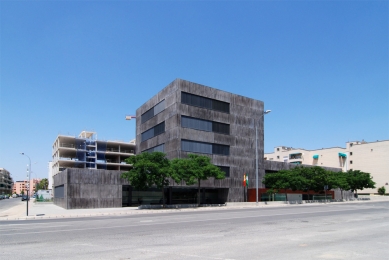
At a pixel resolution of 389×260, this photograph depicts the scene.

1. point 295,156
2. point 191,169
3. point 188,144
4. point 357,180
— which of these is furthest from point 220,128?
point 295,156

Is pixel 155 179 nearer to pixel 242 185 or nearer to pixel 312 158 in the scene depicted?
pixel 242 185

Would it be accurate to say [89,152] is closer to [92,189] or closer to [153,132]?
[153,132]

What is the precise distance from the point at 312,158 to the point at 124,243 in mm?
118180

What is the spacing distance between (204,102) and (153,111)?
33.0 feet

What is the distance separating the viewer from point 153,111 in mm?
59750

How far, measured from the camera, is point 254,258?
411 inches

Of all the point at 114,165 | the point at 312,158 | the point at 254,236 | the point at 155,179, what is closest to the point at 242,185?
the point at 155,179

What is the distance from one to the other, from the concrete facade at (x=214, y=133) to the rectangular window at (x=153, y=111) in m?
0.50

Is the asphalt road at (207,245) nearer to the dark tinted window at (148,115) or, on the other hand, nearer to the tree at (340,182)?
the dark tinted window at (148,115)

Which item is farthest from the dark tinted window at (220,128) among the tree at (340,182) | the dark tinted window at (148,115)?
the tree at (340,182)

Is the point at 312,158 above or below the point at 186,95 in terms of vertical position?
below

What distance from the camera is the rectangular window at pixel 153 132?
55.8 metres

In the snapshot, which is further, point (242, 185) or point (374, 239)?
point (242, 185)

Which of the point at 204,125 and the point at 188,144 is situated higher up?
the point at 204,125
